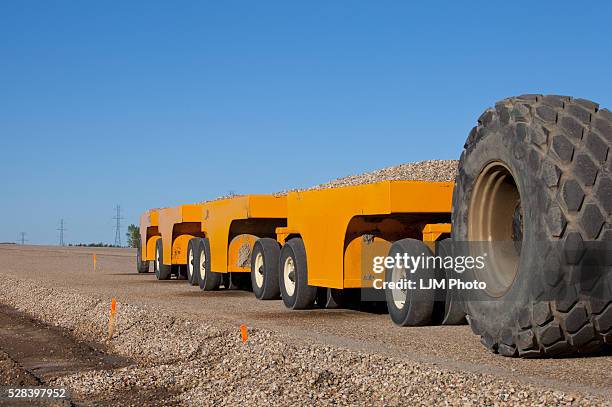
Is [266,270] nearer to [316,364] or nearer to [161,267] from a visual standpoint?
[316,364]

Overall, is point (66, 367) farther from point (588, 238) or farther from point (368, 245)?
point (588, 238)

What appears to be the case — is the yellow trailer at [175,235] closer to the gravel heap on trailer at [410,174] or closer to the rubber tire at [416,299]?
→ the gravel heap on trailer at [410,174]

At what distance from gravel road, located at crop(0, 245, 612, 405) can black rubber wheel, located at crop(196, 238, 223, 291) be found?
4.19 meters

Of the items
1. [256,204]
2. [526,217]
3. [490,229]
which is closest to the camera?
[526,217]

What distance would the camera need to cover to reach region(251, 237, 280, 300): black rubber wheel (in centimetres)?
1507

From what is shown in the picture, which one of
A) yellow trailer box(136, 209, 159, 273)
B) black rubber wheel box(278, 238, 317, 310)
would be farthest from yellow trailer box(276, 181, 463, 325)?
yellow trailer box(136, 209, 159, 273)

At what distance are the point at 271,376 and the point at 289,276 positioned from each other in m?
6.28

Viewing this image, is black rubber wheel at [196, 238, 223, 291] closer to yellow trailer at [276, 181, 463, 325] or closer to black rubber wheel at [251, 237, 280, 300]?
black rubber wheel at [251, 237, 280, 300]

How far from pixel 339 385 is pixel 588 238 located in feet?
7.97

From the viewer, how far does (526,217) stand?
7406 mm

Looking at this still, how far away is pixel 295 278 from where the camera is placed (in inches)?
544

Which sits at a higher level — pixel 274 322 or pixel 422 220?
pixel 422 220

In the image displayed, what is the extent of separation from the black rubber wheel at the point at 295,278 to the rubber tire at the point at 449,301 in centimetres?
324

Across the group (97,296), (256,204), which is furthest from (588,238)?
(97,296)
